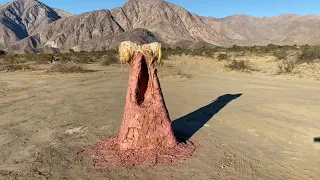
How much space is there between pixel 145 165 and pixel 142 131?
0.67m

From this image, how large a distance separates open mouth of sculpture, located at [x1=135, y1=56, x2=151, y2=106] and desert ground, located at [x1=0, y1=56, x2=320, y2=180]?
1372 mm

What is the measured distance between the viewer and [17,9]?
7648 inches

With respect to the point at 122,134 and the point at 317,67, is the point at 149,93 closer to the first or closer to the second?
the point at 122,134

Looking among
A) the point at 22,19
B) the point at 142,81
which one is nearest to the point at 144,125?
the point at 142,81

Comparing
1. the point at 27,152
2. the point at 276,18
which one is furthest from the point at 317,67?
the point at 276,18

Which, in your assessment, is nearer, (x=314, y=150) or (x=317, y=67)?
(x=314, y=150)

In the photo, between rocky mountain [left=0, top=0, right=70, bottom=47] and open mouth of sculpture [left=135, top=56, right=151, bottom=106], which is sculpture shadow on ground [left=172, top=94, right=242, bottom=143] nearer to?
open mouth of sculpture [left=135, top=56, right=151, bottom=106]

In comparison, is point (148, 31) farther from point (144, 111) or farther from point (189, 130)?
point (144, 111)

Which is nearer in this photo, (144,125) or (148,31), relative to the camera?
(144,125)

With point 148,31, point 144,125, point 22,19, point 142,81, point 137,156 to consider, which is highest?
point 22,19

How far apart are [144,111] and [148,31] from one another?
10862cm

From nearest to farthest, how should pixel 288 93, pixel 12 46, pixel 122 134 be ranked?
pixel 122 134 → pixel 288 93 → pixel 12 46

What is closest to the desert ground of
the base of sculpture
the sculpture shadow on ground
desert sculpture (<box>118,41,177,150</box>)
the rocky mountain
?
the sculpture shadow on ground

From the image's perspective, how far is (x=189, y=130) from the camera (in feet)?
26.9
